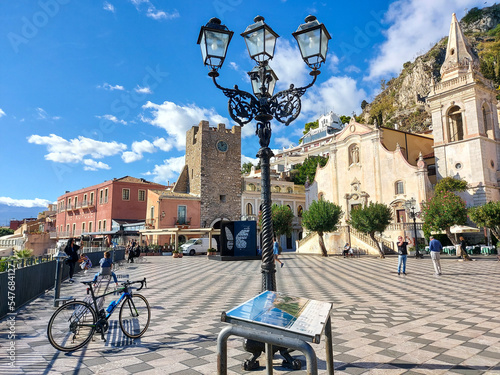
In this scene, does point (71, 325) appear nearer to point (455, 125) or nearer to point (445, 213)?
point (445, 213)

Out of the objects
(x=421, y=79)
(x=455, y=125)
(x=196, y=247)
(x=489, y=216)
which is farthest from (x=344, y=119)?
(x=489, y=216)

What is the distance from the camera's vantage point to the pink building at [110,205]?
3897 cm

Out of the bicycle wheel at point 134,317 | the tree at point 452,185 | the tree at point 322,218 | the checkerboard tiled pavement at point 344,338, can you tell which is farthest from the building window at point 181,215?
the bicycle wheel at point 134,317

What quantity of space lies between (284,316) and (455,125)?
38.1 metres

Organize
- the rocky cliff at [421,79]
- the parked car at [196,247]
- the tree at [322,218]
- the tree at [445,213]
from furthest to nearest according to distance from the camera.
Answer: the rocky cliff at [421,79], the parked car at [196,247], the tree at [322,218], the tree at [445,213]

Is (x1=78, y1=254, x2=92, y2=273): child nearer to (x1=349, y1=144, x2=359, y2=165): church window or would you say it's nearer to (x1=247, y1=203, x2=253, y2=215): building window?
(x1=247, y1=203, x2=253, y2=215): building window

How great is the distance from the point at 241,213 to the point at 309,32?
38.3 m

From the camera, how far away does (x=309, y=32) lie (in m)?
5.79

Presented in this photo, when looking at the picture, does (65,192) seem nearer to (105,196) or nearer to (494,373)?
(105,196)

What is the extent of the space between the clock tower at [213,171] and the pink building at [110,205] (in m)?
4.81

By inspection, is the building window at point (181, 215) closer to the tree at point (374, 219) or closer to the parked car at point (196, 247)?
the parked car at point (196, 247)

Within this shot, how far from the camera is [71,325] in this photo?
16.2ft

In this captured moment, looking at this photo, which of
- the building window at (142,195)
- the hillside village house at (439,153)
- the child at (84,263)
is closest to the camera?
the child at (84,263)

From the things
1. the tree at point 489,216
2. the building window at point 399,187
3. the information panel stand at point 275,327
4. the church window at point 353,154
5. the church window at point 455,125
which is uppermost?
the church window at point 455,125
